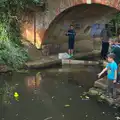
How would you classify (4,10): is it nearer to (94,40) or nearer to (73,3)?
(73,3)

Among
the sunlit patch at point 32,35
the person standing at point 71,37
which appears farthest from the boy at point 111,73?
the sunlit patch at point 32,35

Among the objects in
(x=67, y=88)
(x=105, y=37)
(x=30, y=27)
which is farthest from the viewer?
(x=30, y=27)

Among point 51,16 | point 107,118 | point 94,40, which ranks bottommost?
point 107,118

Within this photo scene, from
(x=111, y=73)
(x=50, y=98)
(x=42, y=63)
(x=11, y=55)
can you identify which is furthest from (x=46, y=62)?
(x=111, y=73)

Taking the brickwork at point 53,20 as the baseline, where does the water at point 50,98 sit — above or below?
below

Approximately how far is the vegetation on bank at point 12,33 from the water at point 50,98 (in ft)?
2.71

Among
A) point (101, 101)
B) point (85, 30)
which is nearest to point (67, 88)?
point (101, 101)

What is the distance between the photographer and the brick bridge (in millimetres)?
15031

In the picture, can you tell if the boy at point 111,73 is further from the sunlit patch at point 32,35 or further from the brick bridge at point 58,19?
the sunlit patch at point 32,35

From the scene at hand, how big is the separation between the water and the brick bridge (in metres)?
2.95

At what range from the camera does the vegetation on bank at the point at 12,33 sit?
13.4 meters

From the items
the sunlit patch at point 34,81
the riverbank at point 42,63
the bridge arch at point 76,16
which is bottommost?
the sunlit patch at point 34,81

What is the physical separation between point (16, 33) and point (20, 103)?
6461 mm

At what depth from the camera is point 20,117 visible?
28.5ft
